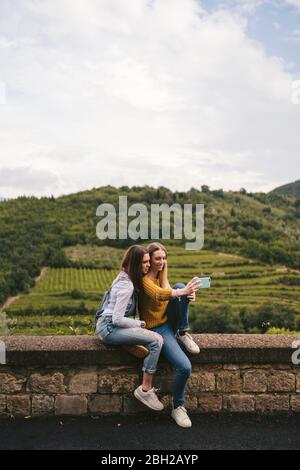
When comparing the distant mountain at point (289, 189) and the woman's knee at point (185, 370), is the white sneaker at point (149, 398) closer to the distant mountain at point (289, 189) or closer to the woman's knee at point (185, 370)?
the woman's knee at point (185, 370)

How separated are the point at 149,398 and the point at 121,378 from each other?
0.94ft

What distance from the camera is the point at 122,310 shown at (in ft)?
13.2

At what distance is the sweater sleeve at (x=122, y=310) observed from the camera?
4008 mm

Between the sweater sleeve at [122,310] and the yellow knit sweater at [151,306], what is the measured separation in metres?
0.17

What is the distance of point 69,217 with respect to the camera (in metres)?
99.8

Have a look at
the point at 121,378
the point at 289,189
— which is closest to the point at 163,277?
the point at 121,378

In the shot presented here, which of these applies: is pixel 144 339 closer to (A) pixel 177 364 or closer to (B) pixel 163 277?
(A) pixel 177 364

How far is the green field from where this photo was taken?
6166cm

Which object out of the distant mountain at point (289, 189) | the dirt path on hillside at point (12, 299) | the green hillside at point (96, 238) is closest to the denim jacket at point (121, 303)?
the green hillside at point (96, 238)

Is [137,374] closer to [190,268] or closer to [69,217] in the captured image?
[190,268]

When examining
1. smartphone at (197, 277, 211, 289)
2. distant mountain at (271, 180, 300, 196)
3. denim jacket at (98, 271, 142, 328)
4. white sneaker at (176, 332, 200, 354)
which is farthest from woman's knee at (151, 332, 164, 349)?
distant mountain at (271, 180, 300, 196)

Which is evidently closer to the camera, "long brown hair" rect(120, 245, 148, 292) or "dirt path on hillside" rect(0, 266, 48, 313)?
"long brown hair" rect(120, 245, 148, 292)

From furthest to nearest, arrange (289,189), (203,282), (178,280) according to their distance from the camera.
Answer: (289,189)
(178,280)
(203,282)

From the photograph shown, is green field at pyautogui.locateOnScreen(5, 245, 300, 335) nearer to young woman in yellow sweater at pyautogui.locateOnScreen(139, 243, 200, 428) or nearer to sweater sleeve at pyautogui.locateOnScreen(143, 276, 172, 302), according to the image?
young woman in yellow sweater at pyautogui.locateOnScreen(139, 243, 200, 428)
